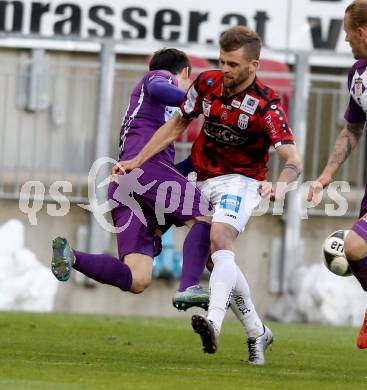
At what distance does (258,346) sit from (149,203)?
3.96ft

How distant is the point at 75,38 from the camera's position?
15.2 metres

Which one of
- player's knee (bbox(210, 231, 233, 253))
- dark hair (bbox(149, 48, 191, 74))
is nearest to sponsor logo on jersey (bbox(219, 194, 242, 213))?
player's knee (bbox(210, 231, 233, 253))

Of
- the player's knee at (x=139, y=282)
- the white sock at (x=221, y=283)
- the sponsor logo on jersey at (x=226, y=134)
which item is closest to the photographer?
the white sock at (x=221, y=283)

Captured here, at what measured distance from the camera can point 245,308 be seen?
9.13 meters

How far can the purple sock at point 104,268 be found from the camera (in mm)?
9242

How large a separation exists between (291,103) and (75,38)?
2.27 meters

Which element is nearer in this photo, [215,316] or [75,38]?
[215,316]

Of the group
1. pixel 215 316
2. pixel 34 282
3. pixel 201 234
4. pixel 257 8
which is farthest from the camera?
pixel 257 8

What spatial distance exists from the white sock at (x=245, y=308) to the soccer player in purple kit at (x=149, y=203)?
0.26 meters

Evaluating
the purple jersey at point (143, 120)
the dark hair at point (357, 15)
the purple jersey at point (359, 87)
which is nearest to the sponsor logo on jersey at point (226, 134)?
the purple jersey at point (359, 87)

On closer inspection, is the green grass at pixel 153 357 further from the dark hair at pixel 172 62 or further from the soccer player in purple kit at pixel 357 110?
the dark hair at pixel 172 62

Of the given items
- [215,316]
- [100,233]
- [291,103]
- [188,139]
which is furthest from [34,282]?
[215,316]

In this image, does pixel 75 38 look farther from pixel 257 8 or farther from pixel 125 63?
pixel 257 8

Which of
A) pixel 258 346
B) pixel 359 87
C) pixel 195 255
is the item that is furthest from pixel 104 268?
pixel 359 87
